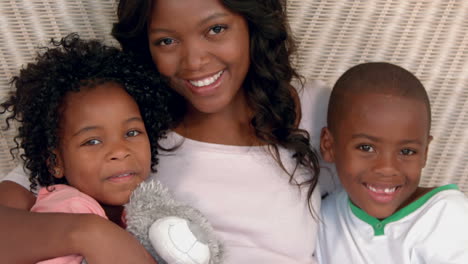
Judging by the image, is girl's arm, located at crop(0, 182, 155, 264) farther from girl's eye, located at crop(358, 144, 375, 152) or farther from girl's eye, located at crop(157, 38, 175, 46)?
girl's eye, located at crop(358, 144, 375, 152)

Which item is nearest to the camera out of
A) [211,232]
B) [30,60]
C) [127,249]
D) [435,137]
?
[127,249]

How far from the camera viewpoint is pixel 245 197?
1365 mm

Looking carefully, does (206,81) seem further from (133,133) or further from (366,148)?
(366,148)

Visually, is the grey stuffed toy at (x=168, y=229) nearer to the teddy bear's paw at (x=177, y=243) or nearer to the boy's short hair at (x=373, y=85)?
the teddy bear's paw at (x=177, y=243)

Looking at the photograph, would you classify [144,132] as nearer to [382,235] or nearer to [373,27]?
[382,235]

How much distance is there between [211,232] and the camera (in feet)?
3.88

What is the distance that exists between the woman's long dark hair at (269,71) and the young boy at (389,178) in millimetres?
99

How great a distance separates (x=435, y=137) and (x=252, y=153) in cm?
58

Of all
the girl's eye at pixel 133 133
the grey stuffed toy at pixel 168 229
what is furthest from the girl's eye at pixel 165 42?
the grey stuffed toy at pixel 168 229

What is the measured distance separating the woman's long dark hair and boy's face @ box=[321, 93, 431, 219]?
11cm

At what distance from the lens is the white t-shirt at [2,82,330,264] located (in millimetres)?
1349

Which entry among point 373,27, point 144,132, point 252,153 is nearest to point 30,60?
point 144,132

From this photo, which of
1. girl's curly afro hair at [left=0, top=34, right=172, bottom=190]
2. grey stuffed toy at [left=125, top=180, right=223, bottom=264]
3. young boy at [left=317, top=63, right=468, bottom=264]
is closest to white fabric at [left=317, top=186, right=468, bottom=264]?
young boy at [left=317, top=63, right=468, bottom=264]

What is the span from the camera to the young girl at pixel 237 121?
1.28 meters
